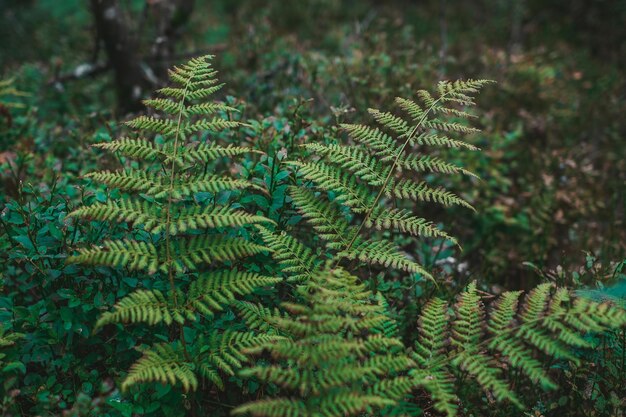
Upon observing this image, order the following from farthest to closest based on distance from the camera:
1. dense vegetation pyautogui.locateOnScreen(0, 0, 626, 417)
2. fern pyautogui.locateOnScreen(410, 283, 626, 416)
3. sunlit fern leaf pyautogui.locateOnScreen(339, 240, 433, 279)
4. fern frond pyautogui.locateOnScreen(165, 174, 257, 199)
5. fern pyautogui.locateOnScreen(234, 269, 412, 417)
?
sunlit fern leaf pyautogui.locateOnScreen(339, 240, 433, 279)
fern frond pyautogui.locateOnScreen(165, 174, 257, 199)
dense vegetation pyautogui.locateOnScreen(0, 0, 626, 417)
fern pyautogui.locateOnScreen(410, 283, 626, 416)
fern pyautogui.locateOnScreen(234, 269, 412, 417)

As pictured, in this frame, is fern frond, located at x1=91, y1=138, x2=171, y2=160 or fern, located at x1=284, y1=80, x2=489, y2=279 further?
fern, located at x1=284, y1=80, x2=489, y2=279

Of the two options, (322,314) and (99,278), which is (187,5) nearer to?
(99,278)

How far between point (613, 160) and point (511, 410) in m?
3.17

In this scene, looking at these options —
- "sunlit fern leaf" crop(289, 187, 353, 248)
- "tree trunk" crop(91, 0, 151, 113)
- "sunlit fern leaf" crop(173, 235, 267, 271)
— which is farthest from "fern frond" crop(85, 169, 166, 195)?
"tree trunk" crop(91, 0, 151, 113)

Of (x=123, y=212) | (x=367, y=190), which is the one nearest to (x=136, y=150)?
(x=123, y=212)

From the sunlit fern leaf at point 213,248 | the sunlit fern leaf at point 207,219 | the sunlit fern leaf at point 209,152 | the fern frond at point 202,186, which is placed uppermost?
the sunlit fern leaf at point 209,152

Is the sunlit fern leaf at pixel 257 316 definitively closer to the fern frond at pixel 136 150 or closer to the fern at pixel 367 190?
the fern at pixel 367 190

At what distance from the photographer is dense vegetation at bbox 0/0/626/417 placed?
77.0 inches

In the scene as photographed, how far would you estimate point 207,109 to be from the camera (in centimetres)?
226

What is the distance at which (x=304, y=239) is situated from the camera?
9.39 ft

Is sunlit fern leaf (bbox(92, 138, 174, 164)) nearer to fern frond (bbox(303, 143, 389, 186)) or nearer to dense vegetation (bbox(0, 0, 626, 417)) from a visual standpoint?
dense vegetation (bbox(0, 0, 626, 417))

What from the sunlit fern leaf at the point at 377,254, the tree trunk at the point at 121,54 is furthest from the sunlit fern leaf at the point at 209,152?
the tree trunk at the point at 121,54

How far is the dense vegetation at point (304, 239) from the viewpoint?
1.96m

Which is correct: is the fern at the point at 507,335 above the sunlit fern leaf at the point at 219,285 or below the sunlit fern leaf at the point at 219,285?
below
